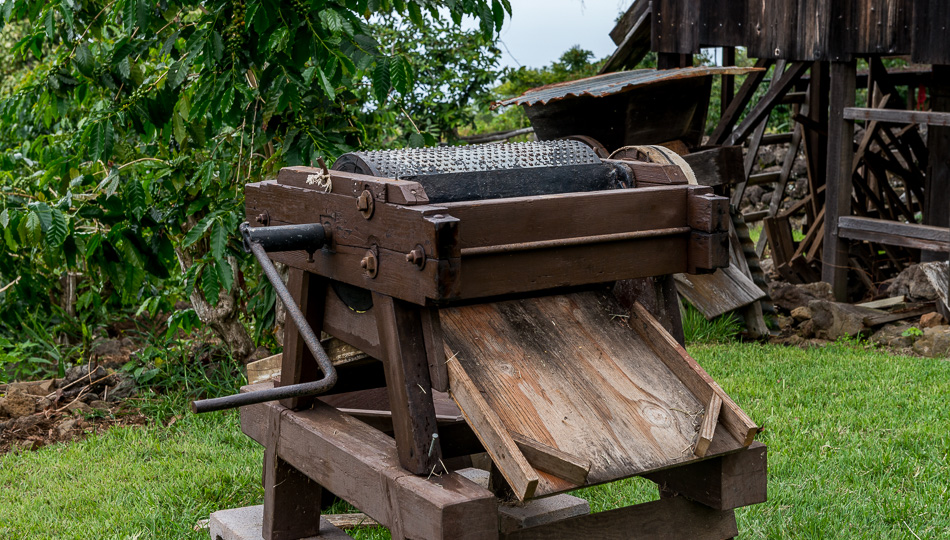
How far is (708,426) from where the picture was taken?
94.6 inches

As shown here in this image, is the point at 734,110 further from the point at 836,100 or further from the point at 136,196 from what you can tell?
the point at 136,196

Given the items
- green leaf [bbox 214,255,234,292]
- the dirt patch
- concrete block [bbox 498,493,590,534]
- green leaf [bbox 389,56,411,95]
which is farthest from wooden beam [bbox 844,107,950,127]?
the dirt patch

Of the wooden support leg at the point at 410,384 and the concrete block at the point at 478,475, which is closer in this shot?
the wooden support leg at the point at 410,384

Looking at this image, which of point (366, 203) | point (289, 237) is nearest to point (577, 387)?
point (366, 203)

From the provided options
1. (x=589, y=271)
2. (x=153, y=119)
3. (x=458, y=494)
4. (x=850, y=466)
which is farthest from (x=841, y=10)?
(x=458, y=494)

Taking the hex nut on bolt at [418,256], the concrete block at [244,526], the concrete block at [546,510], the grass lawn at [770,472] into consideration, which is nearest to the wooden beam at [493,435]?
the hex nut on bolt at [418,256]

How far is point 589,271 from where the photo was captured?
251cm

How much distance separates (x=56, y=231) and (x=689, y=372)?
3.11m

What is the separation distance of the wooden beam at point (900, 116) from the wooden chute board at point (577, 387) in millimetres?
5928

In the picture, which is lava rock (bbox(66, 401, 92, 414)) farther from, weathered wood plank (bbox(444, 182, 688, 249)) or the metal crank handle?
weathered wood plank (bbox(444, 182, 688, 249))

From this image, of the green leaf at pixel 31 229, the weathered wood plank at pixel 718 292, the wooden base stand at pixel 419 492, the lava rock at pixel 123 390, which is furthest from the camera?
the weathered wood plank at pixel 718 292

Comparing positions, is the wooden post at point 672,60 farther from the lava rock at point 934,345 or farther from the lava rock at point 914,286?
the lava rock at point 934,345

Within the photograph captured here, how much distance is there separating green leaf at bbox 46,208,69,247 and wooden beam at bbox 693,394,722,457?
316 centimetres

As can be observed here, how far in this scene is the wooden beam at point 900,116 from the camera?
7527 millimetres
